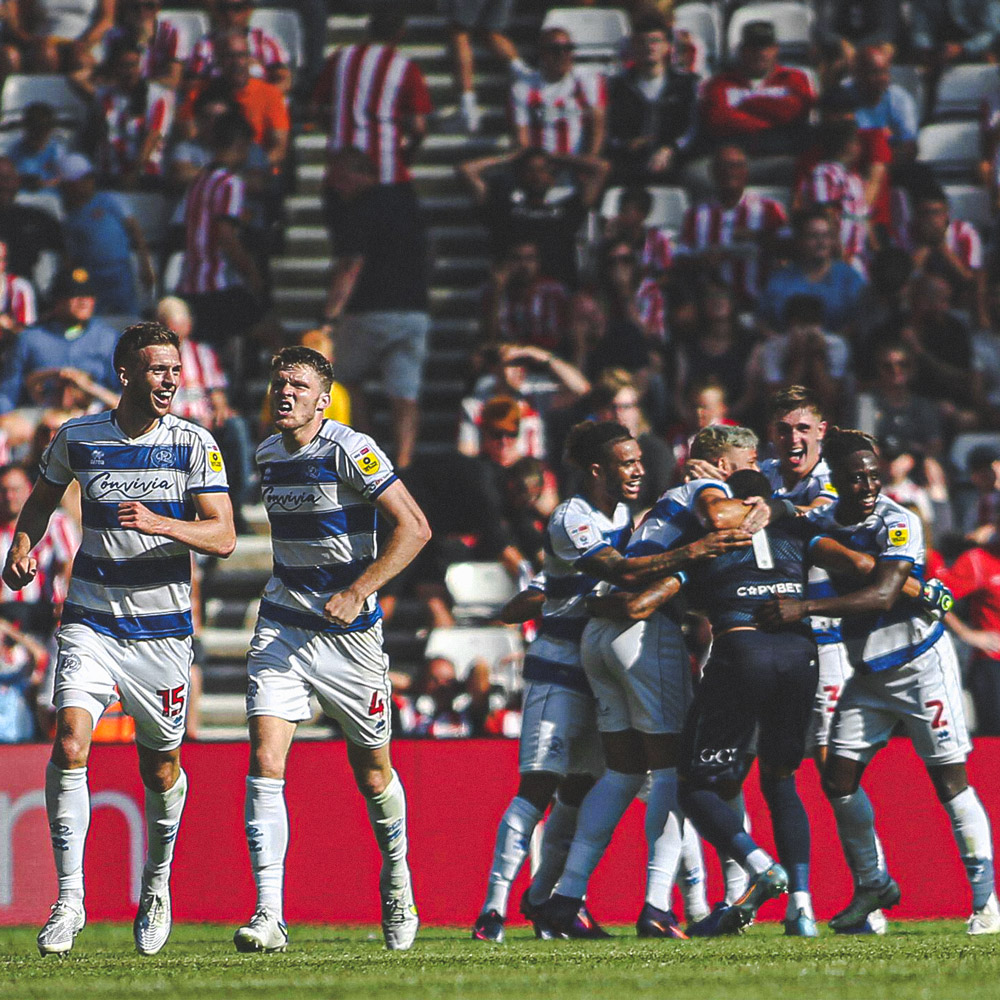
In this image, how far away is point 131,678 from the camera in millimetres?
7309

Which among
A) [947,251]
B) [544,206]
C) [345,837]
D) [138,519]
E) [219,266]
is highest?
[544,206]

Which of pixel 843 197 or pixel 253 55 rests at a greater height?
pixel 253 55

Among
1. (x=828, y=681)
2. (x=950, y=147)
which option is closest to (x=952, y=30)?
(x=950, y=147)

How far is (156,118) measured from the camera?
15.9 metres

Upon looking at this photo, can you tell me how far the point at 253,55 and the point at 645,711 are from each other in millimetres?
10128

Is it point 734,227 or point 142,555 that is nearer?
point 142,555

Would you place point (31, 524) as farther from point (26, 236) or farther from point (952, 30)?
point (952, 30)

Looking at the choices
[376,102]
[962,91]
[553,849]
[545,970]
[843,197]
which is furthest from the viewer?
[962,91]

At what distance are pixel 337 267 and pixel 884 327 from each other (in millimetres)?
4014

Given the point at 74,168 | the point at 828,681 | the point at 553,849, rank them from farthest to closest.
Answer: the point at 74,168, the point at 828,681, the point at 553,849

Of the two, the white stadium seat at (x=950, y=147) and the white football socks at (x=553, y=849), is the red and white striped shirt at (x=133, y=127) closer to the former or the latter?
the white stadium seat at (x=950, y=147)

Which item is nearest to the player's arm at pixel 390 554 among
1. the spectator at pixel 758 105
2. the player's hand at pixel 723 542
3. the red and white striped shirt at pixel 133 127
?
the player's hand at pixel 723 542

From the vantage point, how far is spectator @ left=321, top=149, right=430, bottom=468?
13.6 meters

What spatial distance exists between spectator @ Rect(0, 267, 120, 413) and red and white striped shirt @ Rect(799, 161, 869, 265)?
5.40 meters
